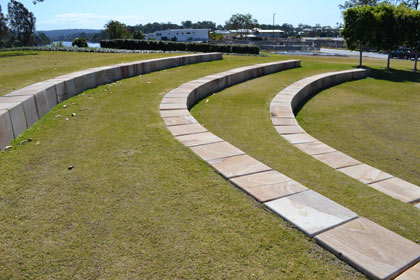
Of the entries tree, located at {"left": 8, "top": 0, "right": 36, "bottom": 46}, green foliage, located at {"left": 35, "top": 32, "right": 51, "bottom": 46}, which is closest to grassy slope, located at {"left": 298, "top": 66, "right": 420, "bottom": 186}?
tree, located at {"left": 8, "top": 0, "right": 36, "bottom": 46}

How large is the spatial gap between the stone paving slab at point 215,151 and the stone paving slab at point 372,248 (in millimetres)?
1863

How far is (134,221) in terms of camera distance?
9.14ft

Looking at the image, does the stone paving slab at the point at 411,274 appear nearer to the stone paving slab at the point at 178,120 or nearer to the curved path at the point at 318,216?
the curved path at the point at 318,216

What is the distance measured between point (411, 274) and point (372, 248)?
0.98 feet

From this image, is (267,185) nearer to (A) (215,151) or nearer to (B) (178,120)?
(A) (215,151)

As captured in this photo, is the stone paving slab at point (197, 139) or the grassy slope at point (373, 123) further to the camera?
the grassy slope at point (373, 123)

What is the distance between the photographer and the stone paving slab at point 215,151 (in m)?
4.18

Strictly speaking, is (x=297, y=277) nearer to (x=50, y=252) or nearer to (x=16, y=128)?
(x=50, y=252)

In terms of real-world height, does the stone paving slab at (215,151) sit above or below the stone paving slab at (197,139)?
below

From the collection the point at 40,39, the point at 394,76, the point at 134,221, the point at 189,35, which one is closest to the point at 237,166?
the point at 134,221

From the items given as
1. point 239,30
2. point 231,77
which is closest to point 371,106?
point 231,77

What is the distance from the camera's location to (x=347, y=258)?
2.33 metres

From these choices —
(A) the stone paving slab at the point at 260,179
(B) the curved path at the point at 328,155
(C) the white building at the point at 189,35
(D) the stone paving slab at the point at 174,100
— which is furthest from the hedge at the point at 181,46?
(C) the white building at the point at 189,35

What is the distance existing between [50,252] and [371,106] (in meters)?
10.0
